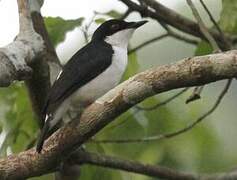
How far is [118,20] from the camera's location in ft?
16.1

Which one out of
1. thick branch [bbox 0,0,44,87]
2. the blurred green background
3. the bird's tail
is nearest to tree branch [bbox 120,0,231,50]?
the blurred green background

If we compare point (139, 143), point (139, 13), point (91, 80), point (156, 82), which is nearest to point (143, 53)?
point (139, 13)

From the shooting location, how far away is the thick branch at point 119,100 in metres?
3.40

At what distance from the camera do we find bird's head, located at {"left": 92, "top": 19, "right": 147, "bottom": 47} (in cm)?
483

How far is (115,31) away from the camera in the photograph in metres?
4.89

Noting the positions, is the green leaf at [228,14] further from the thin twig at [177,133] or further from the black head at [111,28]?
the black head at [111,28]

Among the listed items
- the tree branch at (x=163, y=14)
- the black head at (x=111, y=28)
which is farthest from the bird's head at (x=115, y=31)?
the tree branch at (x=163, y=14)

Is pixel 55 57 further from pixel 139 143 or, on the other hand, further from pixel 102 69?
pixel 139 143

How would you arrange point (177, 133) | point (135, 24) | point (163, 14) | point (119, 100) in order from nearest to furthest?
point (119, 100) < point (177, 133) < point (135, 24) < point (163, 14)

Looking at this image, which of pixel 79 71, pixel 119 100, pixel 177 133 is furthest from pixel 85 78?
pixel 119 100

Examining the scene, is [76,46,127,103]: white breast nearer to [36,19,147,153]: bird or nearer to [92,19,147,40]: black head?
[36,19,147,153]: bird

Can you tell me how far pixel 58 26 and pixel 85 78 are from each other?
648mm

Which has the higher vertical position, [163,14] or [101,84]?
[101,84]

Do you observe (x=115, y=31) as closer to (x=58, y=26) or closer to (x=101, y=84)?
(x=58, y=26)
